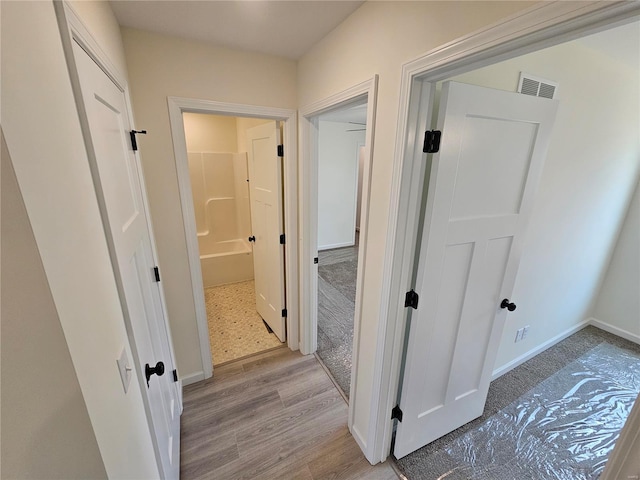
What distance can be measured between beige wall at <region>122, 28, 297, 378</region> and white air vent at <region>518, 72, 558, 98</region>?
4.68 ft

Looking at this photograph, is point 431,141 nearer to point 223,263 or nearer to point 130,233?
point 130,233

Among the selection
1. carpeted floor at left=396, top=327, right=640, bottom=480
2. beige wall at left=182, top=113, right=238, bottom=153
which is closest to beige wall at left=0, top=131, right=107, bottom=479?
carpeted floor at left=396, top=327, right=640, bottom=480

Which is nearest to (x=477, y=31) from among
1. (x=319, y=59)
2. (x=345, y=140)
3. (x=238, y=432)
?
(x=319, y=59)

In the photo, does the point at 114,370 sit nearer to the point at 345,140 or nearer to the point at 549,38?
the point at 549,38

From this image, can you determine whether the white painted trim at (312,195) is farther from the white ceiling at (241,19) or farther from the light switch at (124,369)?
the light switch at (124,369)

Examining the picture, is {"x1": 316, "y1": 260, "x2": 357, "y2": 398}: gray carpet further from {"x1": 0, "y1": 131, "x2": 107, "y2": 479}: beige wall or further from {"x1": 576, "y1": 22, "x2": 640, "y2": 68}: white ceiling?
{"x1": 576, "y1": 22, "x2": 640, "y2": 68}: white ceiling

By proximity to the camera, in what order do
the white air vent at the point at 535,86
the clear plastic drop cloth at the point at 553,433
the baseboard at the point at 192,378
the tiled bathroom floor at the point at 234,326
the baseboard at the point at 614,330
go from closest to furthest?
1. the white air vent at the point at 535,86
2. the clear plastic drop cloth at the point at 553,433
3. the baseboard at the point at 192,378
4. the tiled bathroom floor at the point at 234,326
5. the baseboard at the point at 614,330

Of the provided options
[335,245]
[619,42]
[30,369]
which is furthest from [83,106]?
[335,245]

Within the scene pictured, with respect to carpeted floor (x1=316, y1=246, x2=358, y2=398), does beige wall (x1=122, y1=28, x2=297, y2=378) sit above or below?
above

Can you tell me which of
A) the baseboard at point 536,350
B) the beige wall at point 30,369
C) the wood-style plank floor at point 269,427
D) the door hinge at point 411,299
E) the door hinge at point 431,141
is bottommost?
the wood-style plank floor at point 269,427

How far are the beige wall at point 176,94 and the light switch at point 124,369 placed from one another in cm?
113

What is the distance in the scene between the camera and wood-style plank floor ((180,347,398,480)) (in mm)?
1506

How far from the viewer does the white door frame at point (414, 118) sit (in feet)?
2.07

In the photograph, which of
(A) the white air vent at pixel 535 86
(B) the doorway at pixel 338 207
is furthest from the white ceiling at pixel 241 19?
(B) the doorway at pixel 338 207
